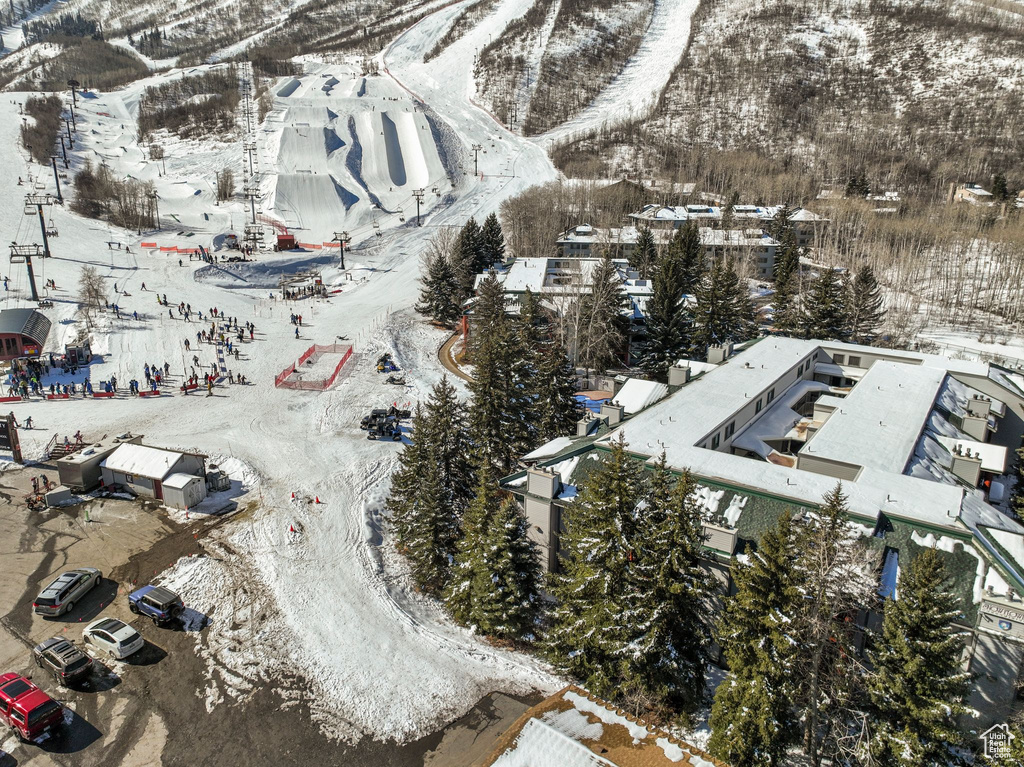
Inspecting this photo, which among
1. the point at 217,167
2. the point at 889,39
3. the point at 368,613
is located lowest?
the point at 368,613

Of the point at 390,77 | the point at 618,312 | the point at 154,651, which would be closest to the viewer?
the point at 154,651

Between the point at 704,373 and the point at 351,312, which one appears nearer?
the point at 704,373

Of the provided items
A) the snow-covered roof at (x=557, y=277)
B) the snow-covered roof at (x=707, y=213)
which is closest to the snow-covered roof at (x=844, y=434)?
the snow-covered roof at (x=557, y=277)

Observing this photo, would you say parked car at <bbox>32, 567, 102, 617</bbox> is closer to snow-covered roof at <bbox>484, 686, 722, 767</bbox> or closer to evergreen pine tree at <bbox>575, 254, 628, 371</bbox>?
snow-covered roof at <bbox>484, 686, 722, 767</bbox>

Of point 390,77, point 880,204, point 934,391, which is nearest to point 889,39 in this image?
point 880,204

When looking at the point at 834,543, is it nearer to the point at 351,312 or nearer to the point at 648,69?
the point at 351,312

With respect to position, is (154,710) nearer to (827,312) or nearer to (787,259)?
(827,312)

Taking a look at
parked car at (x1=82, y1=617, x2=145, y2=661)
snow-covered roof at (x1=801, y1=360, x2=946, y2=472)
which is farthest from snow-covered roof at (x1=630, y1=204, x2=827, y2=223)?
parked car at (x1=82, y1=617, x2=145, y2=661)
